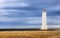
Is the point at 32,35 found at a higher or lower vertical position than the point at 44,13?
lower

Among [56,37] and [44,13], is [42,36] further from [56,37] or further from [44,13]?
[44,13]

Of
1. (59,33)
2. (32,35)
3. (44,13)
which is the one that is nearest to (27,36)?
(32,35)

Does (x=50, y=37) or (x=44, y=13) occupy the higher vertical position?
(x=44, y=13)

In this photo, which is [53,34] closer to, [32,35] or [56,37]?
[56,37]

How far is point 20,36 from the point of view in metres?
0.94

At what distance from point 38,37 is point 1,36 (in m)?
0.30

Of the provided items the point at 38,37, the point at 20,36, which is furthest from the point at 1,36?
the point at 38,37

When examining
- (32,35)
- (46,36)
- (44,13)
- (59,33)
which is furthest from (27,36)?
(44,13)

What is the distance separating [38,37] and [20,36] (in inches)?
5.8

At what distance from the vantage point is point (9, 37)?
0.92 m

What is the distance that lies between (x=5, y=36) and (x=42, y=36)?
0.96ft

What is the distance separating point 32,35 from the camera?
934mm

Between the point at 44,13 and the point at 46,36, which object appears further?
the point at 44,13

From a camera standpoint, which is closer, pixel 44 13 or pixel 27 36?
pixel 27 36
